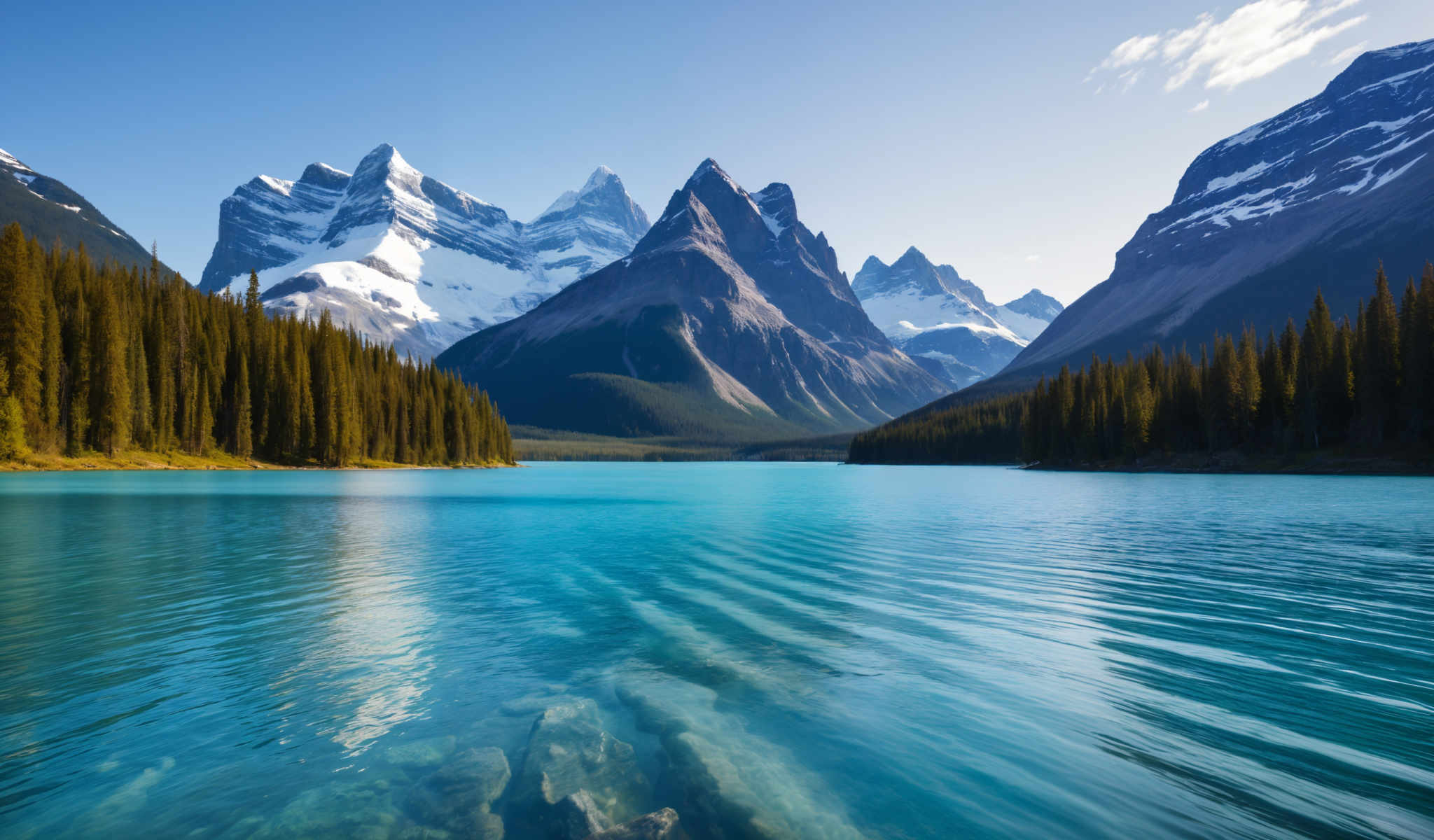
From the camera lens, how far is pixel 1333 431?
113875 millimetres

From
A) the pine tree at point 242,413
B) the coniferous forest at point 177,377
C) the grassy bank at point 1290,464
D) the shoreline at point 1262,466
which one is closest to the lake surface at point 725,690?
the coniferous forest at point 177,377

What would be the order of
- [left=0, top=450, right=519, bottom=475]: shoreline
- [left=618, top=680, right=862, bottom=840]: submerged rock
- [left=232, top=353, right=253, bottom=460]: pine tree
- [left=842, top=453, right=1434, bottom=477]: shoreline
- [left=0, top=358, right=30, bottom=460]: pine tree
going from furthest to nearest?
[left=232, top=353, right=253, bottom=460]: pine tree → [left=842, top=453, right=1434, bottom=477]: shoreline → [left=0, top=450, right=519, bottom=475]: shoreline → [left=0, top=358, right=30, bottom=460]: pine tree → [left=618, top=680, right=862, bottom=840]: submerged rock

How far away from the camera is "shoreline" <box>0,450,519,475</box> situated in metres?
84.8

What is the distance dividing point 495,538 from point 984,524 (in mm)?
28794

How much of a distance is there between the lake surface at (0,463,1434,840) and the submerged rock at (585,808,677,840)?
37 centimetres

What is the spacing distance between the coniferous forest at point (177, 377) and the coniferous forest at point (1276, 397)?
5664 inches

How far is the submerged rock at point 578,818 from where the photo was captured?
785 centimetres

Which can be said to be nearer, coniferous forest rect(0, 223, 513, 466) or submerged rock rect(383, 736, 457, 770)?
submerged rock rect(383, 736, 457, 770)

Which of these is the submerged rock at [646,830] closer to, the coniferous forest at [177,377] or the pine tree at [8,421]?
the pine tree at [8,421]

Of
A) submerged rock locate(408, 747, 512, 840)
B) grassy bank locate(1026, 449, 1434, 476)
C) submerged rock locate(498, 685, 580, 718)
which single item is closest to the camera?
submerged rock locate(408, 747, 512, 840)

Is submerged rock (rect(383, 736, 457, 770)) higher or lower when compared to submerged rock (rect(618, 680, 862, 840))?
higher

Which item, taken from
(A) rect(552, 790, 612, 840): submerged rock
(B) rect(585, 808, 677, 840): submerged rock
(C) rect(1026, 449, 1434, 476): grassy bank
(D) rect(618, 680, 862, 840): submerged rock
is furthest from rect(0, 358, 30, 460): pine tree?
(C) rect(1026, 449, 1434, 476): grassy bank

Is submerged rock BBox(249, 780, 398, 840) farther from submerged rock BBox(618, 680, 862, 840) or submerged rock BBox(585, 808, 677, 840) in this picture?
submerged rock BBox(618, 680, 862, 840)

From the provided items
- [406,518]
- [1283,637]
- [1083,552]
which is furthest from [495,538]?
[1283,637]
